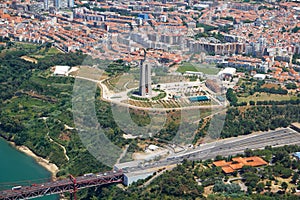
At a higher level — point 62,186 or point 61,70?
point 61,70

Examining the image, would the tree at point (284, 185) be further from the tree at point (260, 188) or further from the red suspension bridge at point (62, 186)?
the red suspension bridge at point (62, 186)

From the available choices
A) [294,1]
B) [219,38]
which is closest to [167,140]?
[219,38]

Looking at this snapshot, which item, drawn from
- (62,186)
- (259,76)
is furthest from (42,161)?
(259,76)

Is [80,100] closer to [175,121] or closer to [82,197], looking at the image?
[175,121]

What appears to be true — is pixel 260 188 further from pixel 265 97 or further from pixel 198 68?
pixel 198 68

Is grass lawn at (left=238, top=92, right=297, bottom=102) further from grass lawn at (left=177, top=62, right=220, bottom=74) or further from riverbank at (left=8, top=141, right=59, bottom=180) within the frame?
riverbank at (left=8, top=141, right=59, bottom=180)

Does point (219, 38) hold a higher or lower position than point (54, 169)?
higher

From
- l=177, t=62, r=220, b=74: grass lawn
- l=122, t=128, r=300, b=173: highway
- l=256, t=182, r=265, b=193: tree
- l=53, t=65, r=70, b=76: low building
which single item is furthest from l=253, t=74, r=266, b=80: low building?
l=256, t=182, r=265, b=193: tree
